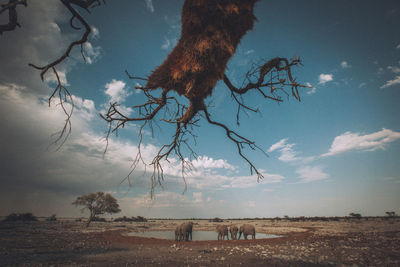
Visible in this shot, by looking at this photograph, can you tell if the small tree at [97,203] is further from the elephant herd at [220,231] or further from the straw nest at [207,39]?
the straw nest at [207,39]

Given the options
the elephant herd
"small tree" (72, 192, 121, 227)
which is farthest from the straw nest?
"small tree" (72, 192, 121, 227)

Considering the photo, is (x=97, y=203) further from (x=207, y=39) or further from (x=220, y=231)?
(x=207, y=39)

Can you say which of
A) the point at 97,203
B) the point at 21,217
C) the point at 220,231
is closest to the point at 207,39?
the point at 220,231

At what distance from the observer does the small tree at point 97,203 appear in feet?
101

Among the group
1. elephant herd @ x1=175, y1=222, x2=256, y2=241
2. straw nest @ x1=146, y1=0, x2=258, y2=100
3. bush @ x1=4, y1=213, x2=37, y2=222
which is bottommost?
bush @ x1=4, y1=213, x2=37, y2=222

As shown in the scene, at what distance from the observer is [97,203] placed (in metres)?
31.7

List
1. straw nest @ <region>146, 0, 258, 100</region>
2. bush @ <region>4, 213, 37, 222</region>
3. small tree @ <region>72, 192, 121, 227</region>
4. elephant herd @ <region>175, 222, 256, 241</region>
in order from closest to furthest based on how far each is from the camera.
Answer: straw nest @ <region>146, 0, 258, 100</region>
elephant herd @ <region>175, 222, 256, 241</region>
small tree @ <region>72, 192, 121, 227</region>
bush @ <region>4, 213, 37, 222</region>

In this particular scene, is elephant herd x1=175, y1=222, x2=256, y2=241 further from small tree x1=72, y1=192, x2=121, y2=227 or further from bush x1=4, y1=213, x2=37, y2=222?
bush x1=4, y1=213, x2=37, y2=222

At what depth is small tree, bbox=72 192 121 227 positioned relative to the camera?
101 ft

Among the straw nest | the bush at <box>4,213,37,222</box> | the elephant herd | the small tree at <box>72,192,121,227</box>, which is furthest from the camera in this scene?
the bush at <box>4,213,37,222</box>

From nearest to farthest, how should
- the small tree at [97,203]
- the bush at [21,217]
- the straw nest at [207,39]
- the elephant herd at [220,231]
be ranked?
the straw nest at [207,39] → the elephant herd at [220,231] → the small tree at [97,203] → the bush at [21,217]

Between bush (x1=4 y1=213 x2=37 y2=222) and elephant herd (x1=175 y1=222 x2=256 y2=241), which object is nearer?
elephant herd (x1=175 y1=222 x2=256 y2=241)

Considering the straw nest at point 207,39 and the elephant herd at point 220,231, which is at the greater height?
the straw nest at point 207,39

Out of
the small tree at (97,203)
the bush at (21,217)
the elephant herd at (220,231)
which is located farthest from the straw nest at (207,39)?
the bush at (21,217)
